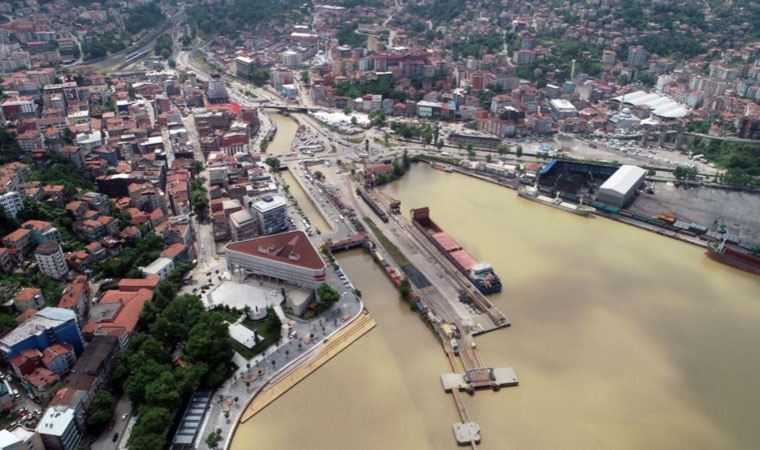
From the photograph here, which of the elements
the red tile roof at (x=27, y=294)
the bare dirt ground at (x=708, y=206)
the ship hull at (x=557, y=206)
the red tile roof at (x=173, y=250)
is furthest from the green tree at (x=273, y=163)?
the bare dirt ground at (x=708, y=206)

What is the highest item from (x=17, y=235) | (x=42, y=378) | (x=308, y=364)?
(x=17, y=235)

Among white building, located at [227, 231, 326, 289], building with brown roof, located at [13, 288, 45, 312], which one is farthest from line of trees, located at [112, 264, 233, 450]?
building with brown roof, located at [13, 288, 45, 312]

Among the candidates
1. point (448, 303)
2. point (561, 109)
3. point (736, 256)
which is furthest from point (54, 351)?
point (561, 109)

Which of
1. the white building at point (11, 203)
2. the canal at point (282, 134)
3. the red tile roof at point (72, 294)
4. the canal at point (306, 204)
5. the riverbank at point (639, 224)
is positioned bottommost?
the riverbank at point (639, 224)

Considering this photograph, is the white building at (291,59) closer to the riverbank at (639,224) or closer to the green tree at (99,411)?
the riverbank at (639,224)

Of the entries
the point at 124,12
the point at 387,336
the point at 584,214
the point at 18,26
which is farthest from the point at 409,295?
the point at 124,12

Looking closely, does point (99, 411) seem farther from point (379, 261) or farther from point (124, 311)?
point (379, 261)
